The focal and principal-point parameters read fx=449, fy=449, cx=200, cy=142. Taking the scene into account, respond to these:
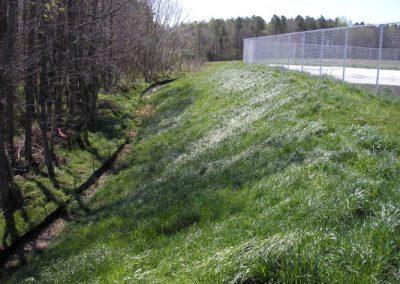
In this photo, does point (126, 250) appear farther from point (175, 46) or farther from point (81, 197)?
point (175, 46)

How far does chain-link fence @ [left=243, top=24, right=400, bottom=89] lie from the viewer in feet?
43.2

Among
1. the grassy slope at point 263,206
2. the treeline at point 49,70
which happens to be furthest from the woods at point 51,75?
the grassy slope at point 263,206

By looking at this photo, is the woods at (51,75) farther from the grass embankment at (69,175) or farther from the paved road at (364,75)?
the paved road at (364,75)

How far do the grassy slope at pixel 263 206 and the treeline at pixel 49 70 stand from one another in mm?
3490

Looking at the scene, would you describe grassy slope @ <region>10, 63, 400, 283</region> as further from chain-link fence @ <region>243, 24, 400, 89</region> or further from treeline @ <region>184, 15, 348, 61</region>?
treeline @ <region>184, 15, 348, 61</region>

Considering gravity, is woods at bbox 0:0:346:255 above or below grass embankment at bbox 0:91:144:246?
above

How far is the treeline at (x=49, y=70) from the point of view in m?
11.4

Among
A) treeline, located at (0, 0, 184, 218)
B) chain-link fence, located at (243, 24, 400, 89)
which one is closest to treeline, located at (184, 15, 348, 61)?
chain-link fence, located at (243, 24, 400, 89)

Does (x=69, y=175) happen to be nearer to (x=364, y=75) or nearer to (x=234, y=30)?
(x=364, y=75)

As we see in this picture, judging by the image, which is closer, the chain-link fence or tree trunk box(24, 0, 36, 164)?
tree trunk box(24, 0, 36, 164)

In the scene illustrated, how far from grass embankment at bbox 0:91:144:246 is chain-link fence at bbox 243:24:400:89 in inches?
356

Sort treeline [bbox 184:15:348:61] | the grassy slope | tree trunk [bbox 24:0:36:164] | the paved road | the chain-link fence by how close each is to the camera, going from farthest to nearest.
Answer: treeline [bbox 184:15:348:61], the paved road, the chain-link fence, tree trunk [bbox 24:0:36:164], the grassy slope

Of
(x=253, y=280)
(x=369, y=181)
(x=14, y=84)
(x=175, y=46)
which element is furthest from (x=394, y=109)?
(x=175, y=46)

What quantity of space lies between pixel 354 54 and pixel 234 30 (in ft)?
249
